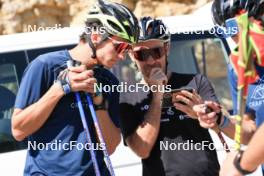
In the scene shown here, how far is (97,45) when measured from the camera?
3318 mm

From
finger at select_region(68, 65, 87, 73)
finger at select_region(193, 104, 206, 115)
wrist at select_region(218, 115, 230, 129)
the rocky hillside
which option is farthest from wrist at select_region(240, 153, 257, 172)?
the rocky hillside

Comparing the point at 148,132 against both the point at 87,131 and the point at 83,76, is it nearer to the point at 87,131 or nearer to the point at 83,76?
the point at 87,131

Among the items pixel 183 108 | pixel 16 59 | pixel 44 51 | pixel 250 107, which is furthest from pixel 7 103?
pixel 250 107

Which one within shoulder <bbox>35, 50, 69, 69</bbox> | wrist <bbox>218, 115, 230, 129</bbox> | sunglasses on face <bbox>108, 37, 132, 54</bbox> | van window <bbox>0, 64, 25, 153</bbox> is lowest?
van window <bbox>0, 64, 25, 153</bbox>

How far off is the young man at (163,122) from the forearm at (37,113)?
19.3 inches

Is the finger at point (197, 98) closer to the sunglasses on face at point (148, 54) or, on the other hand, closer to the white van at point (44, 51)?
the sunglasses on face at point (148, 54)

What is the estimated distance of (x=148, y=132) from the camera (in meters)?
3.39

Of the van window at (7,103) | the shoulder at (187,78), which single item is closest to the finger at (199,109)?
the shoulder at (187,78)

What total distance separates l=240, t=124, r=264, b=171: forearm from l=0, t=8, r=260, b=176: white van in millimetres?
2601

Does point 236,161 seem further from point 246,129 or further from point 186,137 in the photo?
point 186,137

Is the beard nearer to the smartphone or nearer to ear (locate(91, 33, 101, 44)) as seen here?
the smartphone

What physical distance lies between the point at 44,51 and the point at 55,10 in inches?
298

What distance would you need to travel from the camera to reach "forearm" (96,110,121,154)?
11.2ft

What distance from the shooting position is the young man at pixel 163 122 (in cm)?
341
